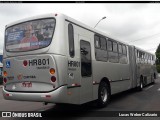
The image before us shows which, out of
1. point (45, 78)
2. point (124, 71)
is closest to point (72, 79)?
point (45, 78)

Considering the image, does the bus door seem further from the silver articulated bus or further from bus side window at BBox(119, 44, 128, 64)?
bus side window at BBox(119, 44, 128, 64)

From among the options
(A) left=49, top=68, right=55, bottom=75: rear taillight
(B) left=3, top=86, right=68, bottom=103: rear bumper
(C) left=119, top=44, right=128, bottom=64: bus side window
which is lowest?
(B) left=3, top=86, right=68, bottom=103: rear bumper

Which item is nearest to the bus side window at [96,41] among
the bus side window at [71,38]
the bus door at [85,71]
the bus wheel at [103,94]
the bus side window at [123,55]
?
the bus door at [85,71]

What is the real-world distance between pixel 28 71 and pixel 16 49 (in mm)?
1013

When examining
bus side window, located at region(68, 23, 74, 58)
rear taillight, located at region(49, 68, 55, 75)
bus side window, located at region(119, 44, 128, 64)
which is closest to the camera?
rear taillight, located at region(49, 68, 55, 75)

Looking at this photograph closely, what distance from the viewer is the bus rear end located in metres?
6.55

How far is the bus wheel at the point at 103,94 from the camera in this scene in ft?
29.7

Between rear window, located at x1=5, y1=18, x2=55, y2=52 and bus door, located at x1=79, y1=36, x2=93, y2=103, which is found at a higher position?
rear window, located at x1=5, y1=18, x2=55, y2=52

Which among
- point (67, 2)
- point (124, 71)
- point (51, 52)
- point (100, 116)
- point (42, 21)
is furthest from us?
point (124, 71)

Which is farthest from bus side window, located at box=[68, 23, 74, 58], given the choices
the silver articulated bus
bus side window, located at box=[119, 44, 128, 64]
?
bus side window, located at box=[119, 44, 128, 64]

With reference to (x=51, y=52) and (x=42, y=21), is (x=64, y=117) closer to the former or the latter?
(x=51, y=52)

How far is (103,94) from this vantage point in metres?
9.46

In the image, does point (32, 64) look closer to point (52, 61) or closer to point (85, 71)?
point (52, 61)

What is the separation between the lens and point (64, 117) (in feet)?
25.2
